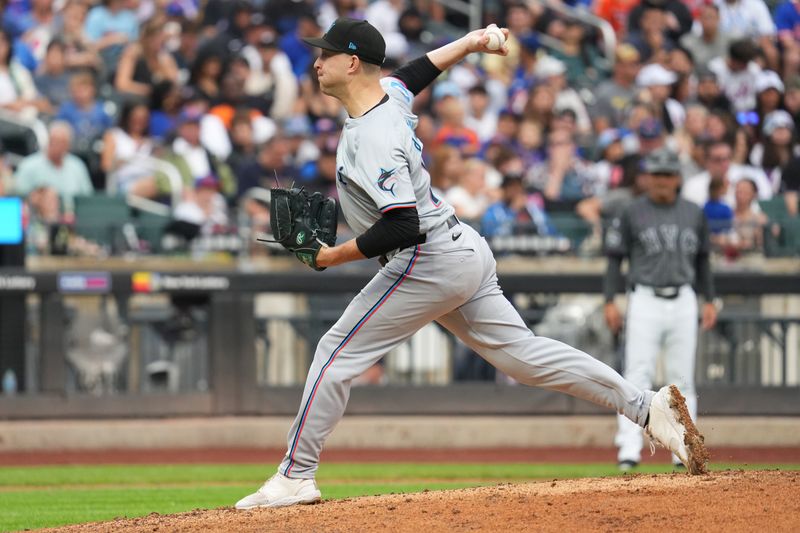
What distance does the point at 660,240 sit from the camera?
9406 millimetres

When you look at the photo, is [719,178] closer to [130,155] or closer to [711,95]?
[711,95]

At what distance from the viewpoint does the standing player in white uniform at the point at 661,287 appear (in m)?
9.37

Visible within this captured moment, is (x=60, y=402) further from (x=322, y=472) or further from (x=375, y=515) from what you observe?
(x=375, y=515)

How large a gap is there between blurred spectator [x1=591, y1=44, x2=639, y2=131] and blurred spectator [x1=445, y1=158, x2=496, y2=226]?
264cm

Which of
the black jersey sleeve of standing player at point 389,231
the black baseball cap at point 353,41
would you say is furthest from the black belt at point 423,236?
the black baseball cap at point 353,41

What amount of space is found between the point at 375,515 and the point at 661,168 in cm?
455

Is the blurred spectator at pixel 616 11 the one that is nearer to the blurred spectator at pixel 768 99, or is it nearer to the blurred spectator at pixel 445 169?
the blurred spectator at pixel 768 99

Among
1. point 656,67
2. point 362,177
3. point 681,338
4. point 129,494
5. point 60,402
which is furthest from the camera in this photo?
point 656,67

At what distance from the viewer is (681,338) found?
9398 millimetres

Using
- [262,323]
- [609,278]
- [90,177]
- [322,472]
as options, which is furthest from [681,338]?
[90,177]

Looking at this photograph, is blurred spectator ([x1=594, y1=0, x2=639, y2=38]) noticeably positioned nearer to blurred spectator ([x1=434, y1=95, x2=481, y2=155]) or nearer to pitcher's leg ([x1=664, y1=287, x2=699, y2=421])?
blurred spectator ([x1=434, y1=95, x2=481, y2=155])

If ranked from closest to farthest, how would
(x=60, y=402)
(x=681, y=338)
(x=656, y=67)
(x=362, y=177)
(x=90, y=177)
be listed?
(x=362, y=177) → (x=681, y=338) → (x=60, y=402) → (x=90, y=177) → (x=656, y=67)

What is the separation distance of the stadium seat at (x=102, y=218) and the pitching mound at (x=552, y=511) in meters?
6.22

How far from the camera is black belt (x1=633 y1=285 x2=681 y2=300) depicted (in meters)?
9.41
